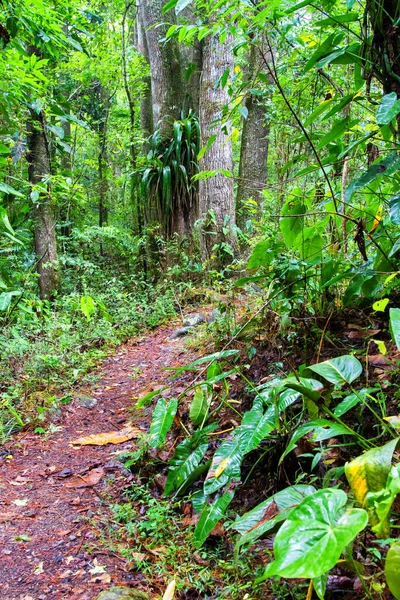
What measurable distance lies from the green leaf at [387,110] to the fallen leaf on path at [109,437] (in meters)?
2.21

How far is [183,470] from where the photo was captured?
6.09ft

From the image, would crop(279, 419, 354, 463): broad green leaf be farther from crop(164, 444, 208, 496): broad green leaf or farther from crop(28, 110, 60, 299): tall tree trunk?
crop(28, 110, 60, 299): tall tree trunk

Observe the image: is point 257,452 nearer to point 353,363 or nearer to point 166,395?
point 353,363

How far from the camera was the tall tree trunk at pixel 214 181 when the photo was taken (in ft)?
17.2

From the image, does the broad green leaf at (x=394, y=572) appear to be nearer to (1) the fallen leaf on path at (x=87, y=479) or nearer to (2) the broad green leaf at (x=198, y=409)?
(2) the broad green leaf at (x=198, y=409)

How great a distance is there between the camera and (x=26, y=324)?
415cm

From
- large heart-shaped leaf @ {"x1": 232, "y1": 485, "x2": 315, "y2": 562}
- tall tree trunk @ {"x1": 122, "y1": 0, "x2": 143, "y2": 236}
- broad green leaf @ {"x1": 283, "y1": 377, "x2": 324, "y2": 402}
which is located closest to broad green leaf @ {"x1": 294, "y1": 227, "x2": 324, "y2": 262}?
broad green leaf @ {"x1": 283, "y1": 377, "x2": 324, "y2": 402}

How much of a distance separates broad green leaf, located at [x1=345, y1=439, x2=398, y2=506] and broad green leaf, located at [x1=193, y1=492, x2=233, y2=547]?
734mm

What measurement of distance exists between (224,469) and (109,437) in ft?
4.72

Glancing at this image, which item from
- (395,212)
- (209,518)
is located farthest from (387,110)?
(209,518)

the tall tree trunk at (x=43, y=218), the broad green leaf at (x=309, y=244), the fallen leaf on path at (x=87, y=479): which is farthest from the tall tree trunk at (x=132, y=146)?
the fallen leaf on path at (x=87, y=479)

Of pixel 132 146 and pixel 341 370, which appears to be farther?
pixel 132 146

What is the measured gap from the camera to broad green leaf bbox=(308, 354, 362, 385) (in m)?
1.40

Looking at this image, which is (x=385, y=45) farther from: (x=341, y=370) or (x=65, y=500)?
(x=65, y=500)
